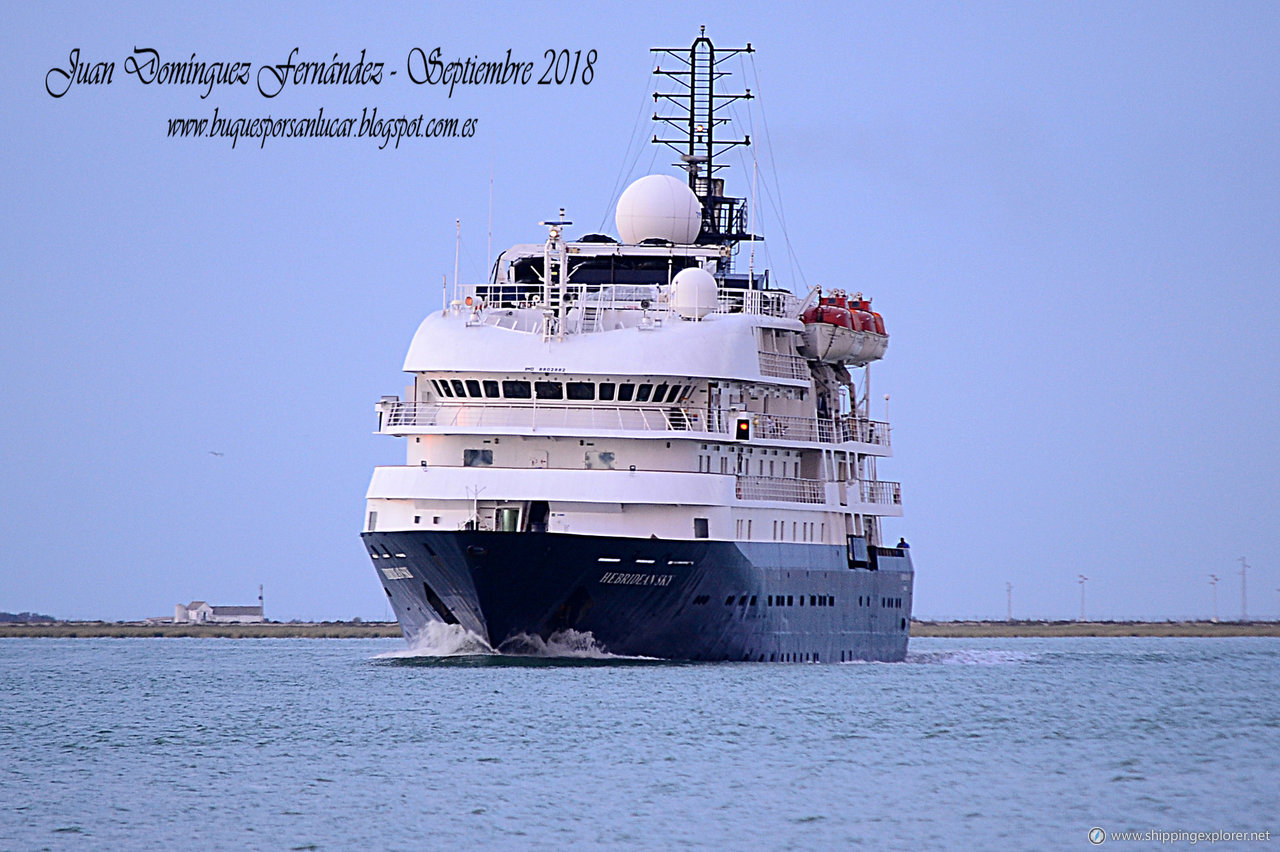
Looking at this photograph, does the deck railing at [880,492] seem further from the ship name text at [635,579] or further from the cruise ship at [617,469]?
the ship name text at [635,579]

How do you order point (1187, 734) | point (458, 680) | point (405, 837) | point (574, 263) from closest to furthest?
1. point (405, 837)
2. point (1187, 734)
3. point (458, 680)
4. point (574, 263)

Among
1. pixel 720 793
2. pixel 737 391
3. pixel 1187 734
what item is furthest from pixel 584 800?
pixel 737 391

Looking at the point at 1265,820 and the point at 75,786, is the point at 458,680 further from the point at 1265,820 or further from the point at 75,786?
the point at 1265,820

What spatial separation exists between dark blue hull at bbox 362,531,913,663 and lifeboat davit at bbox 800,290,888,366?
6195 millimetres

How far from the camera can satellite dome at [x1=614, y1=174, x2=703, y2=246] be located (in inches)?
2376

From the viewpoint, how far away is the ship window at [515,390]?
50.0 meters

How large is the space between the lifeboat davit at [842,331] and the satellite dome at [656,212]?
475cm

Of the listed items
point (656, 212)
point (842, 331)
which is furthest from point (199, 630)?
point (842, 331)

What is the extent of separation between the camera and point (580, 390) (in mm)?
49844

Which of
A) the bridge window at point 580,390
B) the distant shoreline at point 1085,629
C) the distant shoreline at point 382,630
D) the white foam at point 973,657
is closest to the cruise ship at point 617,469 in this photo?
the bridge window at point 580,390

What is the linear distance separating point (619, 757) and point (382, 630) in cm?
7185

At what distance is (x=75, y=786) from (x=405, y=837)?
687cm

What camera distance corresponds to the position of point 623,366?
49656 mm

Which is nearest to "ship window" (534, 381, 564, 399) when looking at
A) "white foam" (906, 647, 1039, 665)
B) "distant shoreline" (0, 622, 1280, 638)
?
"white foam" (906, 647, 1039, 665)
